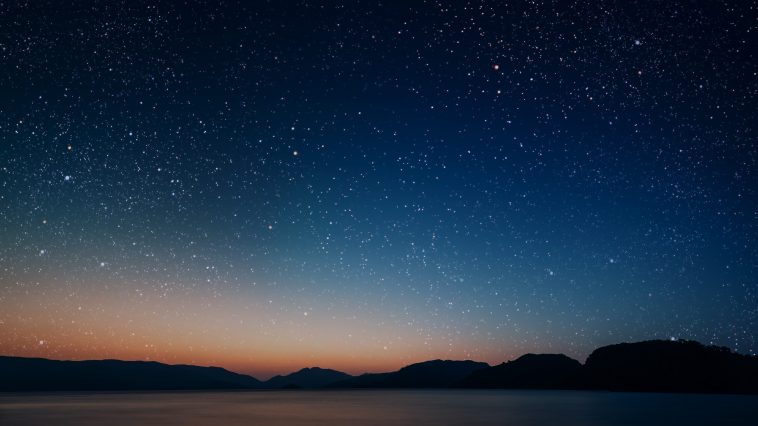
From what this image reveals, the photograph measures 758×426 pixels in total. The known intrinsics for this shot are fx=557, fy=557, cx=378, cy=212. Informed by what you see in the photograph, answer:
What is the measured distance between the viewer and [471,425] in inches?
1268

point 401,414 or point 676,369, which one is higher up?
point 676,369

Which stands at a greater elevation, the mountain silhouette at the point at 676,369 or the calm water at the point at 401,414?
the mountain silhouette at the point at 676,369

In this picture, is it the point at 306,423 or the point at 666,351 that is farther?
the point at 666,351

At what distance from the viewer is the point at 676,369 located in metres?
136

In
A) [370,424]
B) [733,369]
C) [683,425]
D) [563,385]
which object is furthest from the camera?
[563,385]

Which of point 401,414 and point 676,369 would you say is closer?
point 401,414

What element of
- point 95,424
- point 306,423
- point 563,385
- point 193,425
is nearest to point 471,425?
point 306,423

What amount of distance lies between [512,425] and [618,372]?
135003 mm

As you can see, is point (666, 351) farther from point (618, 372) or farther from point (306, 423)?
point (306, 423)

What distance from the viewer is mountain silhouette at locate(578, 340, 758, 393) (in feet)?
409

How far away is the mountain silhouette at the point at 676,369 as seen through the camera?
125m

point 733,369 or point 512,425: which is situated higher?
point 733,369

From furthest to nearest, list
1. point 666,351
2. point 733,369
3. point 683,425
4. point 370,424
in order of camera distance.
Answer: point 666,351 → point 733,369 → point 370,424 → point 683,425

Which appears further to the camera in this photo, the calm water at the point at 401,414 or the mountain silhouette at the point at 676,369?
the mountain silhouette at the point at 676,369
